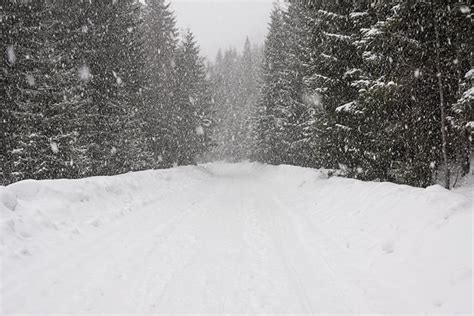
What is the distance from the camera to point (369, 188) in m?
9.31

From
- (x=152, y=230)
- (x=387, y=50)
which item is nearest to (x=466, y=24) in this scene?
(x=387, y=50)

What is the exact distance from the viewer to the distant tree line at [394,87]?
900 centimetres

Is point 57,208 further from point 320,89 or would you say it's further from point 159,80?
point 159,80

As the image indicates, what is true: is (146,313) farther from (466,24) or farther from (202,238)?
(466,24)

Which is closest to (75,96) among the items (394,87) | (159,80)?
Result: (394,87)

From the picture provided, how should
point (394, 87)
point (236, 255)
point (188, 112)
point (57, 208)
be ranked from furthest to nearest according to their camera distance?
point (188, 112)
point (394, 87)
point (57, 208)
point (236, 255)

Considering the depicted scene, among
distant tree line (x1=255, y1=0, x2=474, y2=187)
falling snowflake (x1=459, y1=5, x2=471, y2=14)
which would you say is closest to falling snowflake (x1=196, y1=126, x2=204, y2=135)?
distant tree line (x1=255, y1=0, x2=474, y2=187)

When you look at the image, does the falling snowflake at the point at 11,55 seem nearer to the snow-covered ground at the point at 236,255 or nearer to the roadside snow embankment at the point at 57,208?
the roadside snow embankment at the point at 57,208

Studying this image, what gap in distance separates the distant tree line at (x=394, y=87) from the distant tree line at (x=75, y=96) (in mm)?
10937

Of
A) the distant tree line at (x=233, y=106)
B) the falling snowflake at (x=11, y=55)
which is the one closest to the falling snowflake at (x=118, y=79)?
the falling snowflake at (x=11, y=55)

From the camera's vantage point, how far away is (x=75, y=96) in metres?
15.3

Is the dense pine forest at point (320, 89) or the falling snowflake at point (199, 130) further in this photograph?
the falling snowflake at point (199, 130)

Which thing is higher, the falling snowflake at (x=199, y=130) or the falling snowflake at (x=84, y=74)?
the falling snowflake at (x=84, y=74)

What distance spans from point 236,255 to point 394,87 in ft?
22.3
